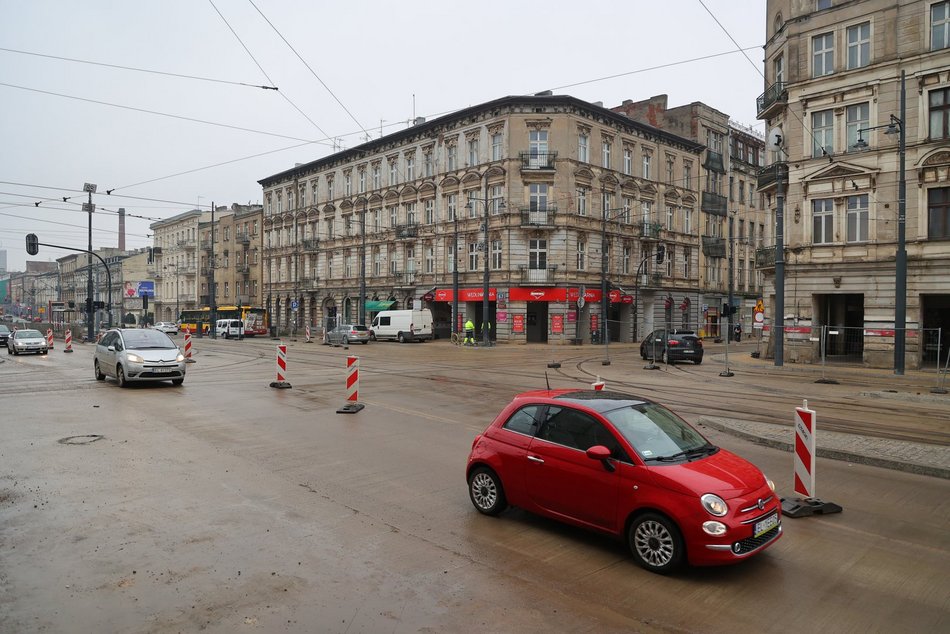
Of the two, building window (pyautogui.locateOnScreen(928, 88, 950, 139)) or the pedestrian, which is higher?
building window (pyautogui.locateOnScreen(928, 88, 950, 139))

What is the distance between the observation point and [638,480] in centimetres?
528

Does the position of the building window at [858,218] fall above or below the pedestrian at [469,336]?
above

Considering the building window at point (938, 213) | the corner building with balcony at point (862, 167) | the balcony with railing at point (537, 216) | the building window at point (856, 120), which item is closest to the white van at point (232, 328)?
the balcony with railing at point (537, 216)

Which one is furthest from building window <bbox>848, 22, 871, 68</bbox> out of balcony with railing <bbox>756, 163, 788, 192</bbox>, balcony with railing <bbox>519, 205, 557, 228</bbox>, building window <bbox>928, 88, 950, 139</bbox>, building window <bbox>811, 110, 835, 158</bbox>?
balcony with railing <bbox>519, 205, 557, 228</bbox>

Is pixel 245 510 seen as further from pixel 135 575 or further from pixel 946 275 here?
pixel 946 275

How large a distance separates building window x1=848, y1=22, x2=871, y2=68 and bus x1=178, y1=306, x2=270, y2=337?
4881 centimetres

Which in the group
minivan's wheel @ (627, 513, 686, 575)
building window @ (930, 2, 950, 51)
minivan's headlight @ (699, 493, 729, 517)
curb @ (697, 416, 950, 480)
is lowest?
curb @ (697, 416, 950, 480)

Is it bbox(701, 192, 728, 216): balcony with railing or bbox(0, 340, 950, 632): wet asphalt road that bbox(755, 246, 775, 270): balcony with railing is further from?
bbox(701, 192, 728, 216): balcony with railing

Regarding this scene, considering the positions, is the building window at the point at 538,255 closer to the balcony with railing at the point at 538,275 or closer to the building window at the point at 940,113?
the balcony with railing at the point at 538,275

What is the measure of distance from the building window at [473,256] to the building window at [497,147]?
20.2 ft

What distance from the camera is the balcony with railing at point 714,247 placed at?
55.6 metres

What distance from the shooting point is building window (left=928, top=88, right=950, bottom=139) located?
23719 mm

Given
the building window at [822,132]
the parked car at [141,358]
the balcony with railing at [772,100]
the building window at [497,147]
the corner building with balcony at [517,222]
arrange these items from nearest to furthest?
the parked car at [141,358] → the building window at [822,132] → the balcony with railing at [772,100] → the corner building with balcony at [517,222] → the building window at [497,147]

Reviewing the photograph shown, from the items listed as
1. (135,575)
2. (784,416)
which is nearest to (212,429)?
(135,575)
